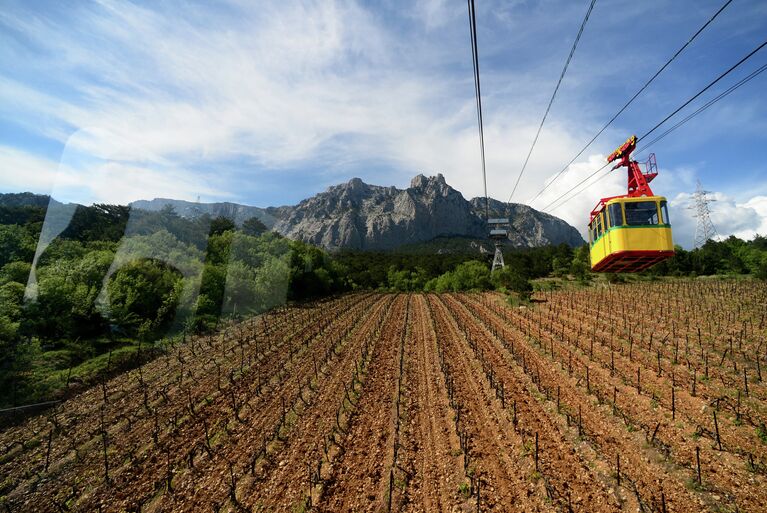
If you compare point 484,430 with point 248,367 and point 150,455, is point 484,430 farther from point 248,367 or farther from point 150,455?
point 248,367

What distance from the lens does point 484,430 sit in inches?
459

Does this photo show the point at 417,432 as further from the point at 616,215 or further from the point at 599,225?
the point at 599,225

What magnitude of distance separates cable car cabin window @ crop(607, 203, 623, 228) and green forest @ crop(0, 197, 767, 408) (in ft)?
90.4

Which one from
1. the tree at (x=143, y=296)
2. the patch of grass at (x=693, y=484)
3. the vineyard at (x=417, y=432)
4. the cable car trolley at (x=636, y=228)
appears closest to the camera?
the patch of grass at (x=693, y=484)

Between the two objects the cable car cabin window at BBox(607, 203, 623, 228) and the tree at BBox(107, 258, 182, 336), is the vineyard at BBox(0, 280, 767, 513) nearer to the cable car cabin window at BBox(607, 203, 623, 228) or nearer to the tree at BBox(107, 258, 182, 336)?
the cable car cabin window at BBox(607, 203, 623, 228)

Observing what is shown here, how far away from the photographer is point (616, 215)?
12.0 m

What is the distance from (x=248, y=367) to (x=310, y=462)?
10.8 meters

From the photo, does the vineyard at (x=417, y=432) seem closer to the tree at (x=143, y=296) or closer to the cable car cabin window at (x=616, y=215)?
the cable car cabin window at (x=616, y=215)

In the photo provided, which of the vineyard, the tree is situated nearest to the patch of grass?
the vineyard

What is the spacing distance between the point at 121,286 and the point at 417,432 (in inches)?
1114

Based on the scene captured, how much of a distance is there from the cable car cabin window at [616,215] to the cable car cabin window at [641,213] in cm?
24

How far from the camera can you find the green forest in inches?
723

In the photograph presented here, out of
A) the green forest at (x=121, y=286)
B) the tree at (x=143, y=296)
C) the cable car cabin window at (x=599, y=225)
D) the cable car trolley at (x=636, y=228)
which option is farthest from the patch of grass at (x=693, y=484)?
the tree at (x=143, y=296)

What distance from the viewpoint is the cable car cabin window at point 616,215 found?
39.1 ft
